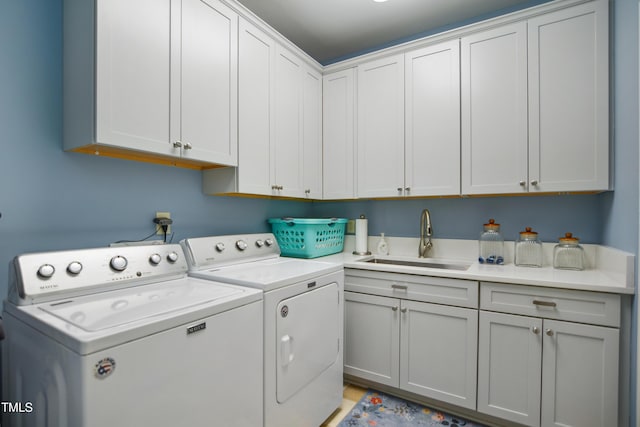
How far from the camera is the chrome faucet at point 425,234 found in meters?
2.43

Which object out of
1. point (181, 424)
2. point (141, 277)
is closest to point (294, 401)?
point (181, 424)

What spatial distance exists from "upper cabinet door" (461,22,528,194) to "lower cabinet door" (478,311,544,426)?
806mm

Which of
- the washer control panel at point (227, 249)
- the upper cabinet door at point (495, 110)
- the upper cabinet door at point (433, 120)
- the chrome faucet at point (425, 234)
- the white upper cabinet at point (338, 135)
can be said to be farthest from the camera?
the white upper cabinet at point (338, 135)

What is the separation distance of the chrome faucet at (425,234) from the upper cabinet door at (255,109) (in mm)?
1184

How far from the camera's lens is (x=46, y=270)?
118cm

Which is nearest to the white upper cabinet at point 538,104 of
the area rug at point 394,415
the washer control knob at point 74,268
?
the area rug at point 394,415

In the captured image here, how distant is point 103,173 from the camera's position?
61.9 inches

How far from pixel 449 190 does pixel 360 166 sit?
69cm

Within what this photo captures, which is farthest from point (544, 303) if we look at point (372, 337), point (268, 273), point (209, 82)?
point (209, 82)

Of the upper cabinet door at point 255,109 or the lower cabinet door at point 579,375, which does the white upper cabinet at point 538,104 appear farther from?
the upper cabinet door at point 255,109

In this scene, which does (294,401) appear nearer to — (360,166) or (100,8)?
(360,166)

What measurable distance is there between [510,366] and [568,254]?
31.3 inches

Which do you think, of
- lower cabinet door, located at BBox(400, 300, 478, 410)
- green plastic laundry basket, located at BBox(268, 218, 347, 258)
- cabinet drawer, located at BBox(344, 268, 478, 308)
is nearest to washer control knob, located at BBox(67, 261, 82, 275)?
green plastic laundry basket, located at BBox(268, 218, 347, 258)

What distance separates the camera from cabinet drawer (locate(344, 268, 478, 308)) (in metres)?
1.83
